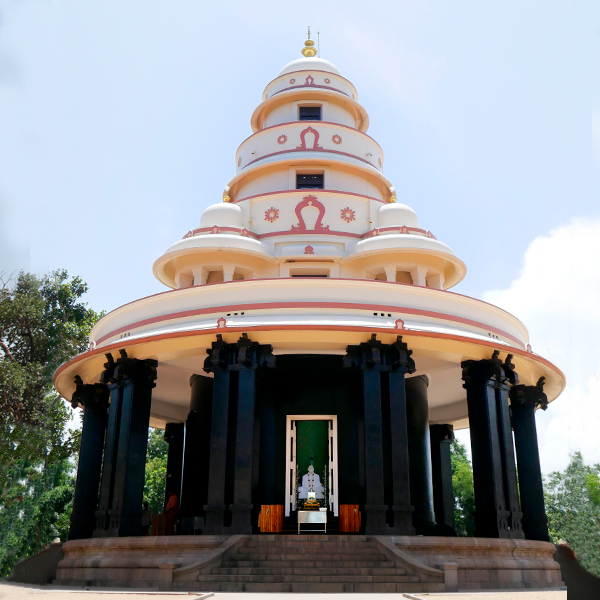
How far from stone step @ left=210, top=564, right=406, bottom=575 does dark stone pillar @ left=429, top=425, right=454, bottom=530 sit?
1208cm

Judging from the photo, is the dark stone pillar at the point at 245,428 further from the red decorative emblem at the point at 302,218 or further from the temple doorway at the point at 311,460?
the red decorative emblem at the point at 302,218

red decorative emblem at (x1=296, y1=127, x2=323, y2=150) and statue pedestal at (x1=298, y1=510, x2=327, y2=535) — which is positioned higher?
red decorative emblem at (x1=296, y1=127, x2=323, y2=150)

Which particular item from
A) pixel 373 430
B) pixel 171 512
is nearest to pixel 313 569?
pixel 373 430

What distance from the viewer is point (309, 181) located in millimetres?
26891

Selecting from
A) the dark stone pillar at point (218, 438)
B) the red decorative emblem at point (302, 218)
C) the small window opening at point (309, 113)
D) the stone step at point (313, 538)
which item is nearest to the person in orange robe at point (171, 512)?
the dark stone pillar at point (218, 438)

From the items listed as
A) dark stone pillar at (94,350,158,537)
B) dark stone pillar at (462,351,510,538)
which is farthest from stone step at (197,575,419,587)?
dark stone pillar at (462,351,510,538)

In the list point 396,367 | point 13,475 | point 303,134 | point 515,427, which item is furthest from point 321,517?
point 13,475

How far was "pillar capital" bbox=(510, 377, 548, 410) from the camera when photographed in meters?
20.8

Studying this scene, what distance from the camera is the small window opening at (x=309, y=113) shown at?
2936cm

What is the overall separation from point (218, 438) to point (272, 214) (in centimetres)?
1145

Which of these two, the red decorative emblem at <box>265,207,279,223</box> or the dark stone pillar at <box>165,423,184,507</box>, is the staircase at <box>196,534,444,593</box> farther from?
the red decorative emblem at <box>265,207,279,223</box>

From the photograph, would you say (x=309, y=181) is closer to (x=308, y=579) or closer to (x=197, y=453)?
(x=197, y=453)

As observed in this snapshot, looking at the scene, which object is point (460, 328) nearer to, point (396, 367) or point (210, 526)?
point (396, 367)

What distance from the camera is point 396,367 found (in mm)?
16828
